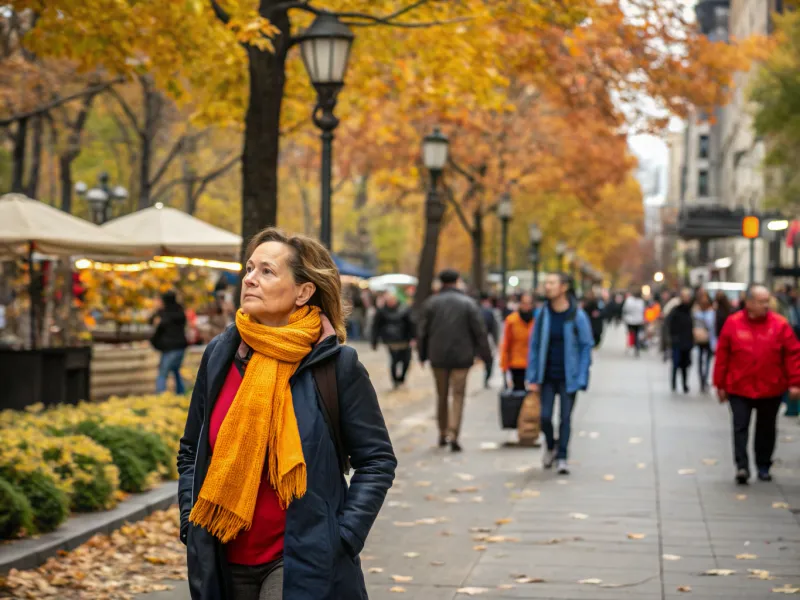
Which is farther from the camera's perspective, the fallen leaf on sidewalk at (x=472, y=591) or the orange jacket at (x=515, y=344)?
the orange jacket at (x=515, y=344)

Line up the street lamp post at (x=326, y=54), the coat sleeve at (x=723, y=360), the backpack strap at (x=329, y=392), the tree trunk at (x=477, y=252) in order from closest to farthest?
1. the backpack strap at (x=329, y=392)
2. the coat sleeve at (x=723, y=360)
3. the street lamp post at (x=326, y=54)
4. the tree trunk at (x=477, y=252)

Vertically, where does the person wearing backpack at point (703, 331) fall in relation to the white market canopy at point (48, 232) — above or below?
below

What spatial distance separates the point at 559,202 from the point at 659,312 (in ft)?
55.0

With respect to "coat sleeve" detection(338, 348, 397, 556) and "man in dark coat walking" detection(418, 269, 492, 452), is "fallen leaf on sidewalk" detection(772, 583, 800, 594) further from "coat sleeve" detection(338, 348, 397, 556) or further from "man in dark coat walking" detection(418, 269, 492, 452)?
"man in dark coat walking" detection(418, 269, 492, 452)

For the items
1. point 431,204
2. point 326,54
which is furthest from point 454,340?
point 431,204

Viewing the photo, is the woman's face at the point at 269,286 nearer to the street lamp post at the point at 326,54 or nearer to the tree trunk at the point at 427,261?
the street lamp post at the point at 326,54

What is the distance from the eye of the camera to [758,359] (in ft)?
→ 37.1

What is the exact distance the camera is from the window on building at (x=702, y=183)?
374 feet

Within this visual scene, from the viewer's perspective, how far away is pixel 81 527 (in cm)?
846

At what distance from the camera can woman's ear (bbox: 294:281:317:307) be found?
4059 millimetres

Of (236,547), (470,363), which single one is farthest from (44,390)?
(236,547)

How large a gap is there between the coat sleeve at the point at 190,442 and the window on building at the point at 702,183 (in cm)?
11272

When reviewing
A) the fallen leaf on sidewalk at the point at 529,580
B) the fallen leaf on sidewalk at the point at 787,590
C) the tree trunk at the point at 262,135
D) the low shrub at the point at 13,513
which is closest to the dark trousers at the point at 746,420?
the fallen leaf on sidewalk at the point at 787,590

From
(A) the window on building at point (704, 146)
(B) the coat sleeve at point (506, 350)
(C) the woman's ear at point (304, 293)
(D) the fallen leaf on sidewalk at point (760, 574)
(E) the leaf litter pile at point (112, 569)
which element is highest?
(A) the window on building at point (704, 146)
